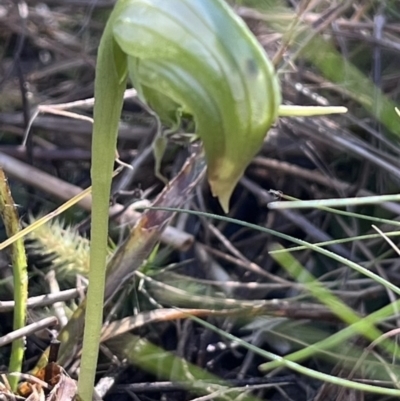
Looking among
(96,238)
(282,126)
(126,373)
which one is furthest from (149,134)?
(96,238)

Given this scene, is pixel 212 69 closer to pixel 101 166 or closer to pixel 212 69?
pixel 212 69

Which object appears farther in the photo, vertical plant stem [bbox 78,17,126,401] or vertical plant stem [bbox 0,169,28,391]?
vertical plant stem [bbox 0,169,28,391]

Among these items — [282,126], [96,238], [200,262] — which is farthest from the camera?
[282,126]

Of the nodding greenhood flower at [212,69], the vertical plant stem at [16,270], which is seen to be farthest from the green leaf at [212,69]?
the vertical plant stem at [16,270]

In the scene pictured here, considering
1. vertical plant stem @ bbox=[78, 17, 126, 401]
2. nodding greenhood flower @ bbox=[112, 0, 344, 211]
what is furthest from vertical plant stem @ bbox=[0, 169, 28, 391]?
nodding greenhood flower @ bbox=[112, 0, 344, 211]

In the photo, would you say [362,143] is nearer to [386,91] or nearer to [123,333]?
[386,91]

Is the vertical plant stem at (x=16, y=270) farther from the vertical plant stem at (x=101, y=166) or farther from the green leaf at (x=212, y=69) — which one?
the green leaf at (x=212, y=69)

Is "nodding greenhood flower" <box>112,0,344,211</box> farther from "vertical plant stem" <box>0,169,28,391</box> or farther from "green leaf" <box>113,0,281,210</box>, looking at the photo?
"vertical plant stem" <box>0,169,28,391</box>
